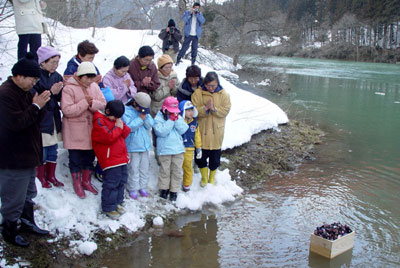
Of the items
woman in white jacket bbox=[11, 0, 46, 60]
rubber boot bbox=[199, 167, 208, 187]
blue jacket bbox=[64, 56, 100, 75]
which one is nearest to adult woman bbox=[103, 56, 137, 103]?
blue jacket bbox=[64, 56, 100, 75]

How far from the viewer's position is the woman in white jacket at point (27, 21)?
5.23 metres

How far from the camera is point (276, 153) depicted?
8.26 m

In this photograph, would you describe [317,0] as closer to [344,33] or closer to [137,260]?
[344,33]

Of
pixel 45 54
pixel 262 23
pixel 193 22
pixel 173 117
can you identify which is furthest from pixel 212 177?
pixel 262 23

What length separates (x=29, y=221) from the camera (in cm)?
375

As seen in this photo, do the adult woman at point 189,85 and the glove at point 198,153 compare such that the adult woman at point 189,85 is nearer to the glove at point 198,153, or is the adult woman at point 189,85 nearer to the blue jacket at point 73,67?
the glove at point 198,153

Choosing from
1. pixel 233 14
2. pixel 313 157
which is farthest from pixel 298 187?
pixel 233 14

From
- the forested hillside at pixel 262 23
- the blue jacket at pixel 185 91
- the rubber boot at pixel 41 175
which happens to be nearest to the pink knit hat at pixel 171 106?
the blue jacket at pixel 185 91

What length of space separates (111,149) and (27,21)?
2.51 m

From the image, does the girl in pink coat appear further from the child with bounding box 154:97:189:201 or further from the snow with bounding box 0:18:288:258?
the child with bounding box 154:97:189:201

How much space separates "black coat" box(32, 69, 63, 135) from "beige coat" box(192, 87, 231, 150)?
2.15 m

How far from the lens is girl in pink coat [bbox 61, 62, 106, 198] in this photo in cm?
429

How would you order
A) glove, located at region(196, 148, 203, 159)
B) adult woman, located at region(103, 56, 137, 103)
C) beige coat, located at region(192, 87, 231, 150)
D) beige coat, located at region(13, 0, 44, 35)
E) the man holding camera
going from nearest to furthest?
1. adult woman, located at region(103, 56, 137, 103)
2. beige coat, located at region(13, 0, 44, 35)
3. glove, located at region(196, 148, 203, 159)
4. beige coat, located at region(192, 87, 231, 150)
5. the man holding camera

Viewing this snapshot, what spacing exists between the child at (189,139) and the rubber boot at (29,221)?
2291 millimetres
